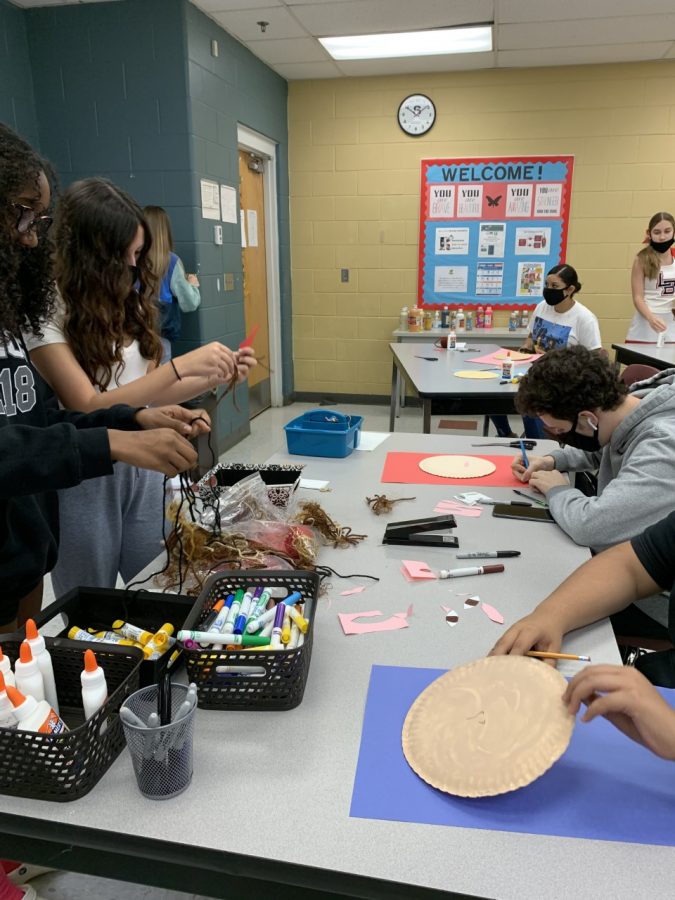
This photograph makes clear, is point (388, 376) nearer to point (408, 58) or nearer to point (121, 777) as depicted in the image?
point (408, 58)

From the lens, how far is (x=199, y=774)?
2.78 ft

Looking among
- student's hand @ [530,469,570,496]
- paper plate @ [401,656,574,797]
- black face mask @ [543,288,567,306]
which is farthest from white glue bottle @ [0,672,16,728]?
black face mask @ [543,288,567,306]

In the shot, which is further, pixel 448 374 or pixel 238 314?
pixel 238 314

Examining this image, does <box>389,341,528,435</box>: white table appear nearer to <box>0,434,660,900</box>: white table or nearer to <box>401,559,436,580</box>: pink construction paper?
<box>401,559,436,580</box>: pink construction paper

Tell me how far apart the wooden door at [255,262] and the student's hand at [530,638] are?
14.0 ft

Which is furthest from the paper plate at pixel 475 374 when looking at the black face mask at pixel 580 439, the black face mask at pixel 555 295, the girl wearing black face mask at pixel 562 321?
the black face mask at pixel 580 439

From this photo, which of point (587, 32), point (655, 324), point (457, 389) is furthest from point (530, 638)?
point (587, 32)

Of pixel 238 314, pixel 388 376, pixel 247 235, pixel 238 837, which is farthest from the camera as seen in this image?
pixel 388 376

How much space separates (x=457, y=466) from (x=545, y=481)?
35cm

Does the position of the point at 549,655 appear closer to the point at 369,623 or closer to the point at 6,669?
the point at 369,623

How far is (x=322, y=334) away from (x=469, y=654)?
5.32m

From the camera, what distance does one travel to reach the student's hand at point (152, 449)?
3.52ft

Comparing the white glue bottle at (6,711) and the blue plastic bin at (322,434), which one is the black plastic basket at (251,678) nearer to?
the white glue bottle at (6,711)

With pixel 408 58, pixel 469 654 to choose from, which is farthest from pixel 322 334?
pixel 469 654
